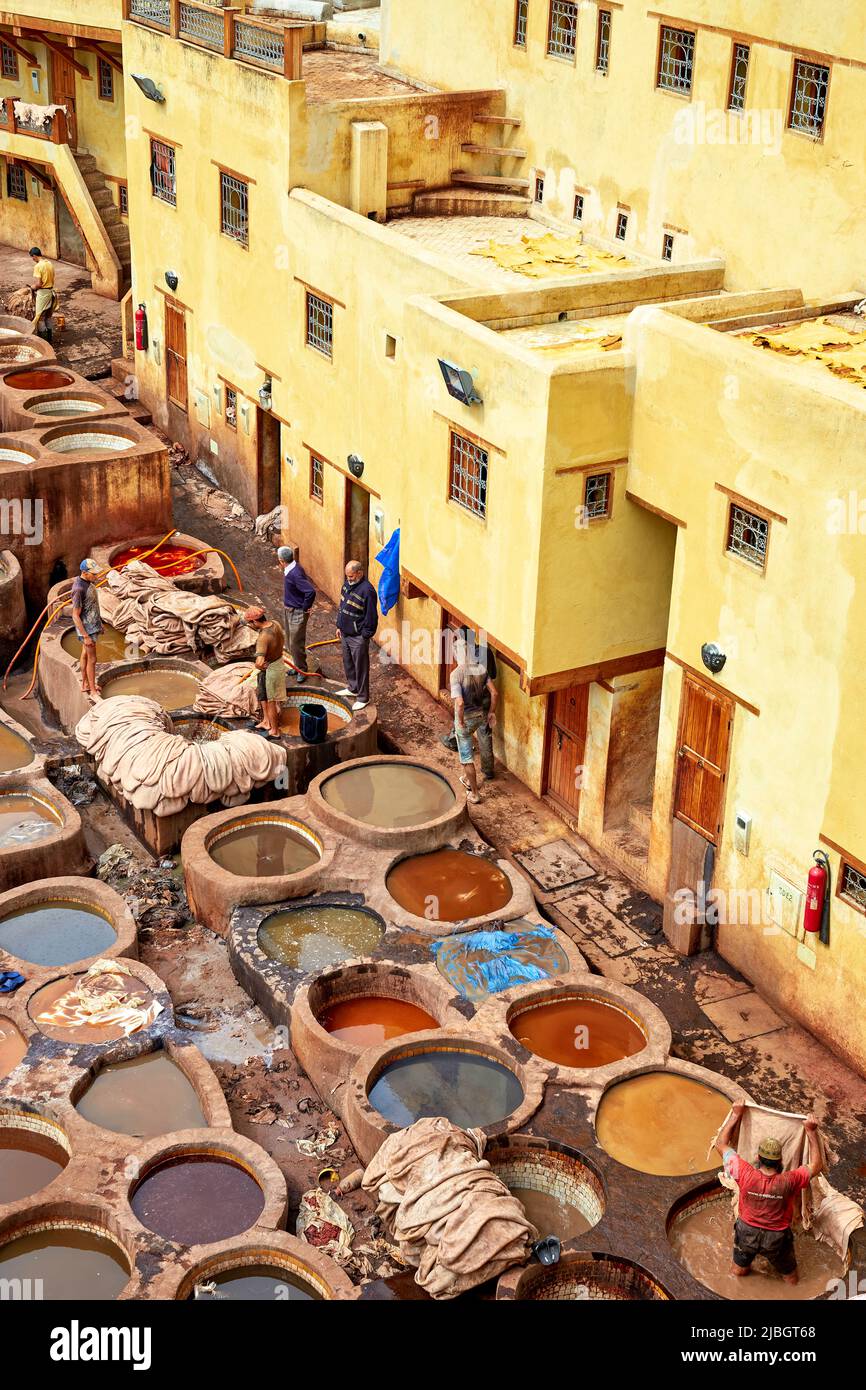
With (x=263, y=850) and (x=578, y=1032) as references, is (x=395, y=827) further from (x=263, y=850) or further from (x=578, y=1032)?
(x=578, y=1032)

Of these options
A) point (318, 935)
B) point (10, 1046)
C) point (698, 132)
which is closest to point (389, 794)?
point (318, 935)

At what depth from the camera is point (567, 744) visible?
21.2 metres

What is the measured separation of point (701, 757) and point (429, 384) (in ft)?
17.6

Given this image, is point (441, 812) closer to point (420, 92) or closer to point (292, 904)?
point (292, 904)

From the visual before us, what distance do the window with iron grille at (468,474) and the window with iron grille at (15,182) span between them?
75.0 feet

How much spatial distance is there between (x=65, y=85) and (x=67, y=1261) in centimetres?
2915

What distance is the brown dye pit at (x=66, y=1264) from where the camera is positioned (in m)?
14.5

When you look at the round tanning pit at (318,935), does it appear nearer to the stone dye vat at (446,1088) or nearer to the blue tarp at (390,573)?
the stone dye vat at (446,1088)

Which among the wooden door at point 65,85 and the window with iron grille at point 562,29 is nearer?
the window with iron grille at point 562,29

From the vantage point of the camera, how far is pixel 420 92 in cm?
2681

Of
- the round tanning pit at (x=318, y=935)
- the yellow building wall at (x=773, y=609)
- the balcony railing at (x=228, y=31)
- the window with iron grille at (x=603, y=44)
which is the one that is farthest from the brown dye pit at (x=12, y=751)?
the window with iron grille at (x=603, y=44)

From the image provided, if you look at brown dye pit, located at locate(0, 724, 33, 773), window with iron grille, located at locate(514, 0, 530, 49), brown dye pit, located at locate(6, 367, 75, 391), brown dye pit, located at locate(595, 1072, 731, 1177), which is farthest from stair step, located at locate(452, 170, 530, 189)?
brown dye pit, located at locate(595, 1072, 731, 1177)

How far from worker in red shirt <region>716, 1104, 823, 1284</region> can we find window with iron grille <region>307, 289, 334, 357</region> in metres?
14.2

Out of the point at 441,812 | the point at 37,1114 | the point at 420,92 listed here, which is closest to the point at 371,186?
the point at 420,92
